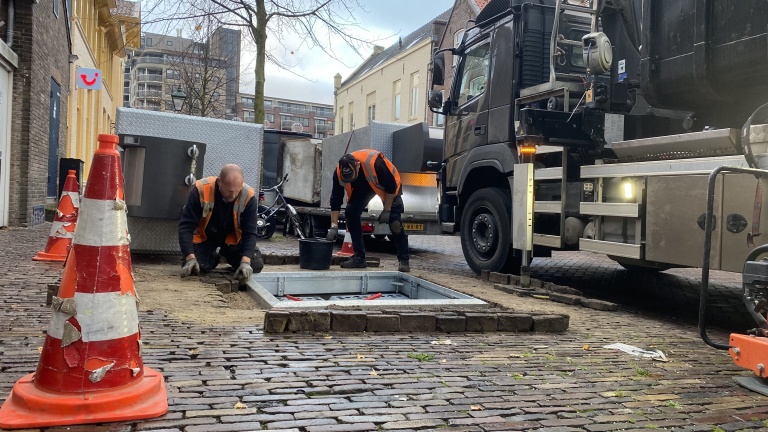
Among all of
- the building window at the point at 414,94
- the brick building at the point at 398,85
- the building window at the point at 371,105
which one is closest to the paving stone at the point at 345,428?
the brick building at the point at 398,85

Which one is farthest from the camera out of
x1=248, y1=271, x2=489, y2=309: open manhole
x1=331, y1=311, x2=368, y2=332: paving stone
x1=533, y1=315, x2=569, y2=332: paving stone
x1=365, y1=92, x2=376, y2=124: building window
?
x1=365, y1=92, x2=376, y2=124: building window

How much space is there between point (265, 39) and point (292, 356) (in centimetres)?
1185

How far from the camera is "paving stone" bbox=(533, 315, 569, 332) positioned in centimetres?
461

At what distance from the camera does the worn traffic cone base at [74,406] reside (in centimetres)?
241

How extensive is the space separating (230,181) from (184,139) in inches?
102

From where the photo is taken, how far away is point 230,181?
5.97 m

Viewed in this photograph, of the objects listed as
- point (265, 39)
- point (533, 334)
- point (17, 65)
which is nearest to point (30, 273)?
point (533, 334)

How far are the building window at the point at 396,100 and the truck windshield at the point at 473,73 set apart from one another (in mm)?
25463

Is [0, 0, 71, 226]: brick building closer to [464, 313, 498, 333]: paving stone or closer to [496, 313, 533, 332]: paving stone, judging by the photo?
[464, 313, 498, 333]: paving stone

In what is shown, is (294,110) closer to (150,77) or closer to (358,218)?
(150,77)

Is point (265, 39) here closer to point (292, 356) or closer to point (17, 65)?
point (17, 65)

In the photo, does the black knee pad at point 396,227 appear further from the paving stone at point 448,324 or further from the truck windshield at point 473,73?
the paving stone at point 448,324

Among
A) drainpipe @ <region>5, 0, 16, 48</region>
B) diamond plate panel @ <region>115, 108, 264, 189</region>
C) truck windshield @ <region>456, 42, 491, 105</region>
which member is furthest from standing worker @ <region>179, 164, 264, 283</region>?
drainpipe @ <region>5, 0, 16, 48</region>

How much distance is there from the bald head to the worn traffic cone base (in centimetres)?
345
